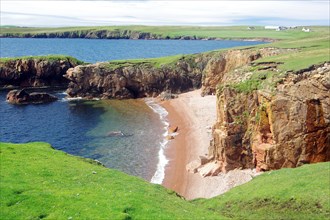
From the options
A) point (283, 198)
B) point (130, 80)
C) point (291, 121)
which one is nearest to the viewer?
point (283, 198)

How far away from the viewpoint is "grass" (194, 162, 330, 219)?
2861 centimetres

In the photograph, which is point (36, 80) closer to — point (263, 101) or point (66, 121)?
point (66, 121)

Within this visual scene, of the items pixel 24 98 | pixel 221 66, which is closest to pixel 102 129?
pixel 24 98

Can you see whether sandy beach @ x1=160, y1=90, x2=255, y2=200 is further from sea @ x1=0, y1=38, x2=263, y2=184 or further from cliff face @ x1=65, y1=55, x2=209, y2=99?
cliff face @ x1=65, y1=55, x2=209, y2=99

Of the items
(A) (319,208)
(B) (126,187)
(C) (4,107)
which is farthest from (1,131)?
(A) (319,208)

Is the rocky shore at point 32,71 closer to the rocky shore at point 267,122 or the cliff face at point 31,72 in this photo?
the cliff face at point 31,72

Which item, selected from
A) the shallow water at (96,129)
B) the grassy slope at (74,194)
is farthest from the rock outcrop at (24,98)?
the grassy slope at (74,194)

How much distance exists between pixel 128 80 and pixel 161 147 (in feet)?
160

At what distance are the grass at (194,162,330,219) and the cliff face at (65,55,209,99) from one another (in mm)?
77862

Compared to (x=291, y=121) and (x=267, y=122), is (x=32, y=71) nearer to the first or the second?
(x=267, y=122)

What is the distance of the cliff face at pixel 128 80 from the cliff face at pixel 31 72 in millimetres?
20662

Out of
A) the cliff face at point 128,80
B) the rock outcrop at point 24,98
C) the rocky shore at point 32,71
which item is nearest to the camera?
the rock outcrop at point 24,98

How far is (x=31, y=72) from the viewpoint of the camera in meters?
132

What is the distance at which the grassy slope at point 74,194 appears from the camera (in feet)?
75.4
